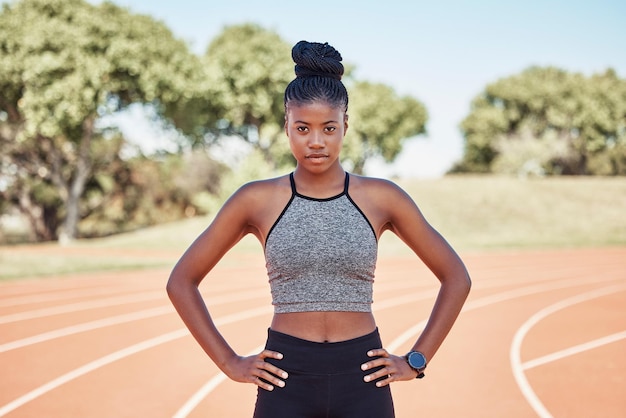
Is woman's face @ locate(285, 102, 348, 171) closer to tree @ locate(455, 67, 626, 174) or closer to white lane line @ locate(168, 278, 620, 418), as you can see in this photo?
white lane line @ locate(168, 278, 620, 418)

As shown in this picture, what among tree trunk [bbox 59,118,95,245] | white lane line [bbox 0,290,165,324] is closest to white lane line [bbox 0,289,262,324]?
white lane line [bbox 0,290,165,324]

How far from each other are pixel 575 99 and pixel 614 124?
367cm

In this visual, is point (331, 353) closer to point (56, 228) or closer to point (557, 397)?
point (557, 397)

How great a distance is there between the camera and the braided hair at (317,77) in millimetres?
1845

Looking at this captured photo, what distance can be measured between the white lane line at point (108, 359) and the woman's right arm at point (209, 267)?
3910mm

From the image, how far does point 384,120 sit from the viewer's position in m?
49.3

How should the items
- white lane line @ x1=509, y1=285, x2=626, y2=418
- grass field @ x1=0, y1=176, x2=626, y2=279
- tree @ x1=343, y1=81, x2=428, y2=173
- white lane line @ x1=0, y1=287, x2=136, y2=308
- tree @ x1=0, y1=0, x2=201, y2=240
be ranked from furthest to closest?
1. tree @ x1=343, y1=81, x2=428, y2=173
2. tree @ x1=0, y1=0, x2=201, y2=240
3. grass field @ x1=0, y1=176, x2=626, y2=279
4. white lane line @ x1=0, y1=287, x2=136, y2=308
5. white lane line @ x1=509, y1=285, x2=626, y2=418

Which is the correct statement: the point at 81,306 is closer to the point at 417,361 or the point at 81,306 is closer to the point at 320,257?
the point at 417,361

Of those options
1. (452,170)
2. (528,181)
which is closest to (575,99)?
(452,170)

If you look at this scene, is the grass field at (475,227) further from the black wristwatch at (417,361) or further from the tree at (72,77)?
the black wristwatch at (417,361)

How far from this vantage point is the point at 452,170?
5966cm

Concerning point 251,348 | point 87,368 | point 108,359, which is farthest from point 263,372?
point 251,348

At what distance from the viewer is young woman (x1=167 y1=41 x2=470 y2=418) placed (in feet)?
5.61

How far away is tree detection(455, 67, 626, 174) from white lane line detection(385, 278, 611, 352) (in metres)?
35.8
